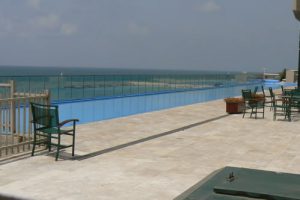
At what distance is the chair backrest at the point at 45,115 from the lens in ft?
23.9

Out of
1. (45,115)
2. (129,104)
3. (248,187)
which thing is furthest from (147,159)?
(129,104)

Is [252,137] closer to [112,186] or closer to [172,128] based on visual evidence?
[172,128]

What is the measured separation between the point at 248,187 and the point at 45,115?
5.55 metres

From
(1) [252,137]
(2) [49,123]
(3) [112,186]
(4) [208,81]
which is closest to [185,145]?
(1) [252,137]

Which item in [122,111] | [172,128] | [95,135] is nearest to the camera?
[95,135]

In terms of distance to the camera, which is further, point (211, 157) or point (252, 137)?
point (252, 137)

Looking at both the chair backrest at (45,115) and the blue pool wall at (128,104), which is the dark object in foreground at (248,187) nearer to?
the chair backrest at (45,115)

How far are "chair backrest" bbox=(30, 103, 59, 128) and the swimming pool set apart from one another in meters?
7.54

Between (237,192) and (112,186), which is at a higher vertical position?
(237,192)

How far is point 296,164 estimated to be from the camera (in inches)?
281

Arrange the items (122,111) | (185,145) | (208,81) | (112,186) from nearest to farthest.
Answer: (112,186), (185,145), (122,111), (208,81)

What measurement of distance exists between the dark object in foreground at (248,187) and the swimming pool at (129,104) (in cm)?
1277

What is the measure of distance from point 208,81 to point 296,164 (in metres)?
24.0

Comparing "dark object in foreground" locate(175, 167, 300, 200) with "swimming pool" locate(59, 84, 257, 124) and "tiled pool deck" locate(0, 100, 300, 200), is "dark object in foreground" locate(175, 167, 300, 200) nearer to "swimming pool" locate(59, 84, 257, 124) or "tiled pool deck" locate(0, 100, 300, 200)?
"tiled pool deck" locate(0, 100, 300, 200)
